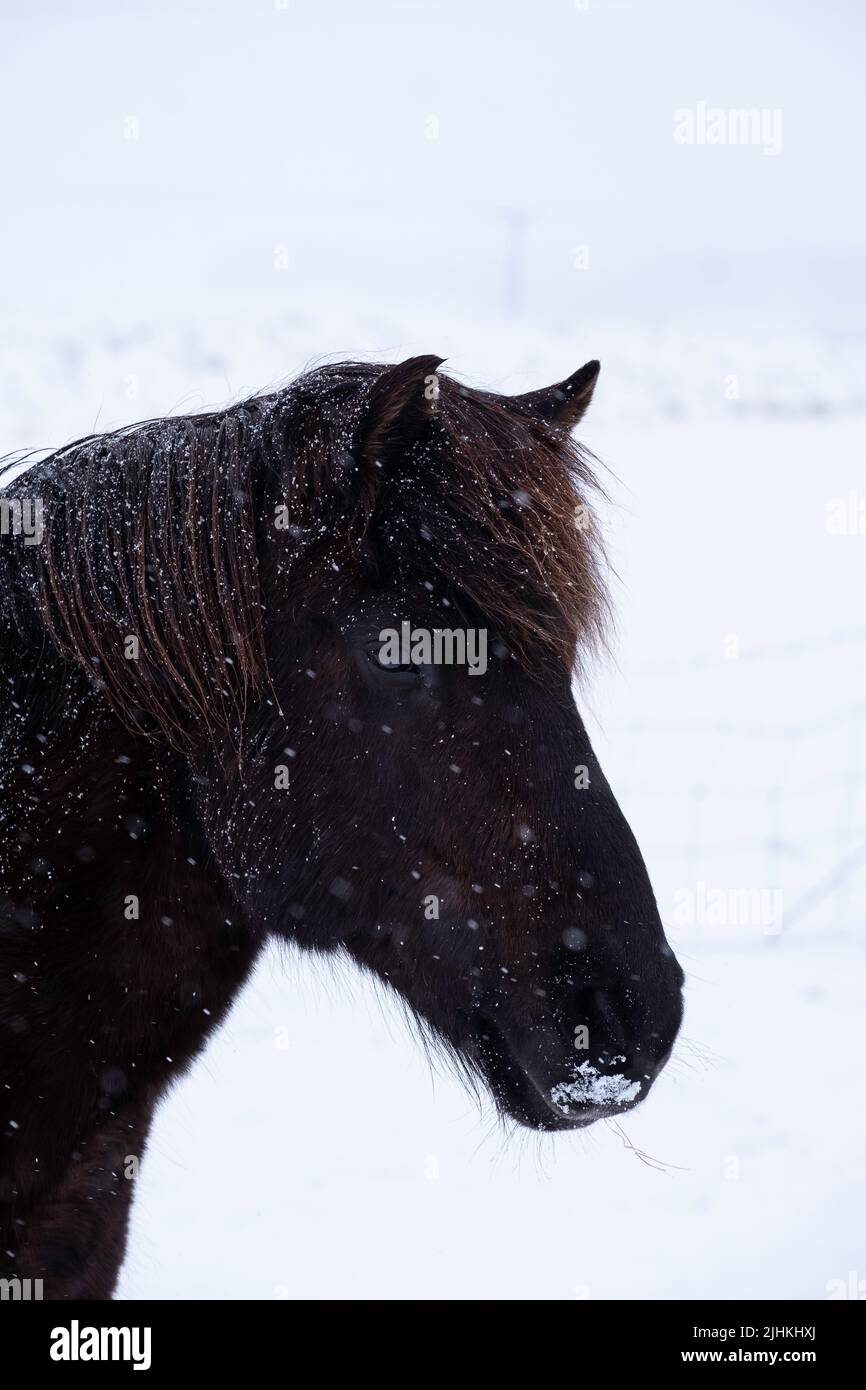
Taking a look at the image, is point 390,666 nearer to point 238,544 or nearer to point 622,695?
point 238,544

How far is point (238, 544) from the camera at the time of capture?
183 cm

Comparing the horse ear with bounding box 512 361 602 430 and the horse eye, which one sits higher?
the horse ear with bounding box 512 361 602 430

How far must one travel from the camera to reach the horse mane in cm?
180

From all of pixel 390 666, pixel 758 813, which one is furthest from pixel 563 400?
pixel 758 813

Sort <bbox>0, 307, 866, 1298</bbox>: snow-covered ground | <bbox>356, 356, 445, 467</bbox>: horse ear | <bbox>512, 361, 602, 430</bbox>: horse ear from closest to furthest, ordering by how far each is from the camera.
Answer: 1. <bbox>356, 356, 445, 467</bbox>: horse ear
2. <bbox>512, 361, 602, 430</bbox>: horse ear
3. <bbox>0, 307, 866, 1298</bbox>: snow-covered ground

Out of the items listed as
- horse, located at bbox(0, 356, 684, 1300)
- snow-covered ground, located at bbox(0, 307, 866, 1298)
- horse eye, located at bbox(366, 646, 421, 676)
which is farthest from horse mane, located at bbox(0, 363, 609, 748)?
snow-covered ground, located at bbox(0, 307, 866, 1298)

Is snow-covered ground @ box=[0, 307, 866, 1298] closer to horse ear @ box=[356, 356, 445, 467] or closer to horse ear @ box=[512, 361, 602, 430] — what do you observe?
horse ear @ box=[512, 361, 602, 430]

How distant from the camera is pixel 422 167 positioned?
155ft

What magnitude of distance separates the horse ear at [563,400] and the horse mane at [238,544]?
253mm

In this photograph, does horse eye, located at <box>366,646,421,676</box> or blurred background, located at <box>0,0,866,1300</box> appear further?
blurred background, located at <box>0,0,866,1300</box>

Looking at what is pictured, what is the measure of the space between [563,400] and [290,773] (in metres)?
1.06

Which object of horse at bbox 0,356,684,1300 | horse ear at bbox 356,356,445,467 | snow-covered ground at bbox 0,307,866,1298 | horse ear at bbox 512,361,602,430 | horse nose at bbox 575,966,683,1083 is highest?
horse ear at bbox 512,361,602,430

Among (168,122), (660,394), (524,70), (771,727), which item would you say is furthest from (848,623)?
(524,70)
